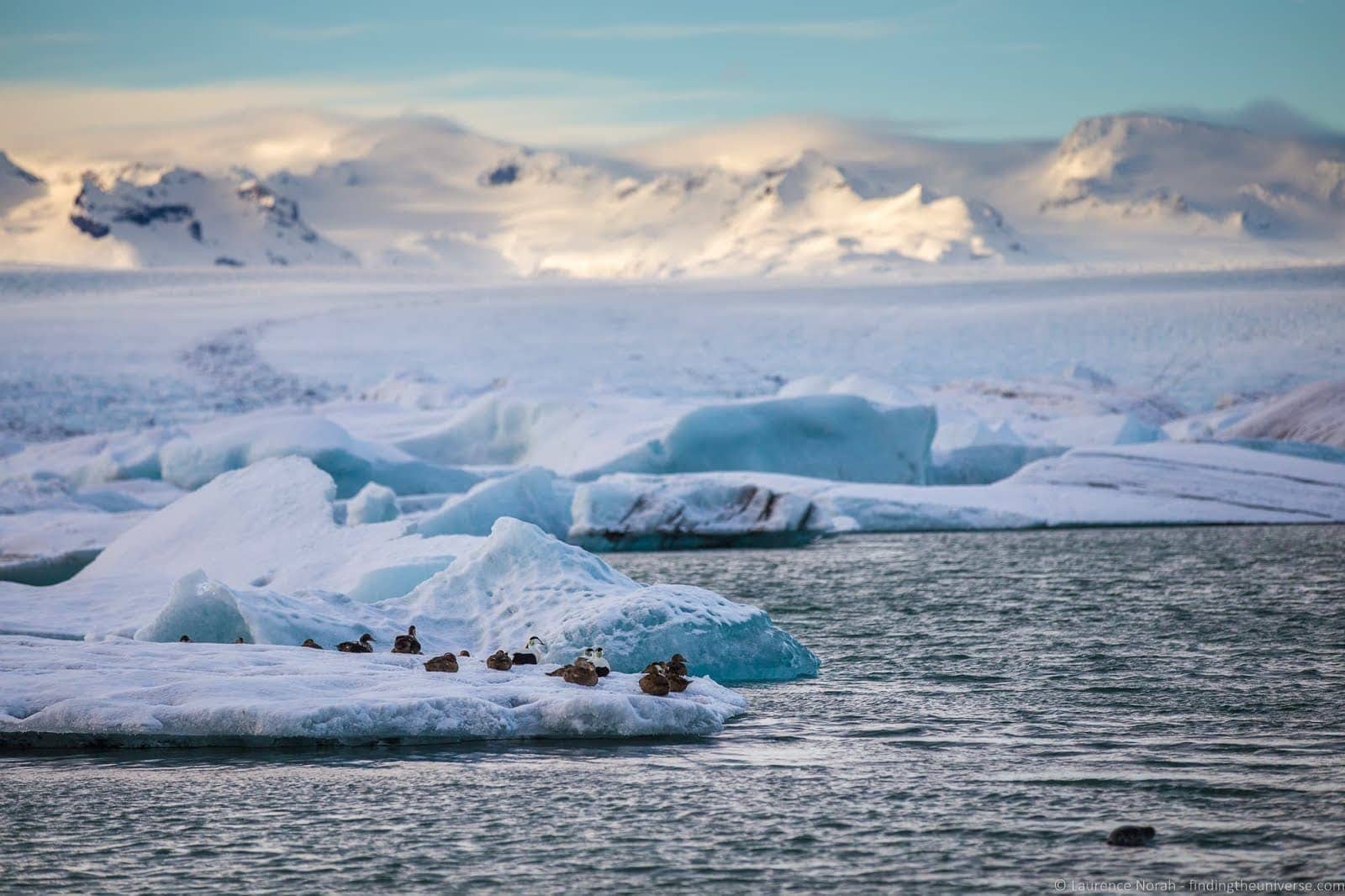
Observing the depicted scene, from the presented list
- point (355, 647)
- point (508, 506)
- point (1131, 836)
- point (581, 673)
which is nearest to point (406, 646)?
point (355, 647)

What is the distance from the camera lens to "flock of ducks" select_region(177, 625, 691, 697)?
1023 cm

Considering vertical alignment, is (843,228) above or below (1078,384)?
above

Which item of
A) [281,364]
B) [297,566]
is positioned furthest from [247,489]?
[281,364]

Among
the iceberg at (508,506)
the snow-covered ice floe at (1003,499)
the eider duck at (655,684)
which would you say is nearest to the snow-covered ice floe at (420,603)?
the eider duck at (655,684)

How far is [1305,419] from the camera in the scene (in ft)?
96.9

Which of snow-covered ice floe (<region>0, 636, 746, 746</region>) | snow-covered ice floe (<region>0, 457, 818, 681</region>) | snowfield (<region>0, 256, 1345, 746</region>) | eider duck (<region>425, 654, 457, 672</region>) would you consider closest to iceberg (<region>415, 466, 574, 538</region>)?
snowfield (<region>0, 256, 1345, 746</region>)

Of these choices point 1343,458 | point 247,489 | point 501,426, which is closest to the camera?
point 247,489

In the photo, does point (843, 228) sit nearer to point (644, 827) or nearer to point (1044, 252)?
point (1044, 252)

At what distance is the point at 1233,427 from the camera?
31.0 metres

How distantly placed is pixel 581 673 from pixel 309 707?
169 centimetres

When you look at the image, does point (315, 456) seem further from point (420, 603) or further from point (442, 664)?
point (442, 664)

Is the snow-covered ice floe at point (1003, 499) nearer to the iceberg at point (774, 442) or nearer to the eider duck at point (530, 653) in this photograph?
the iceberg at point (774, 442)

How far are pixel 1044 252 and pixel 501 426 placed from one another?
157243mm

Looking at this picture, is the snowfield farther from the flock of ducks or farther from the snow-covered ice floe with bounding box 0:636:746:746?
the flock of ducks
